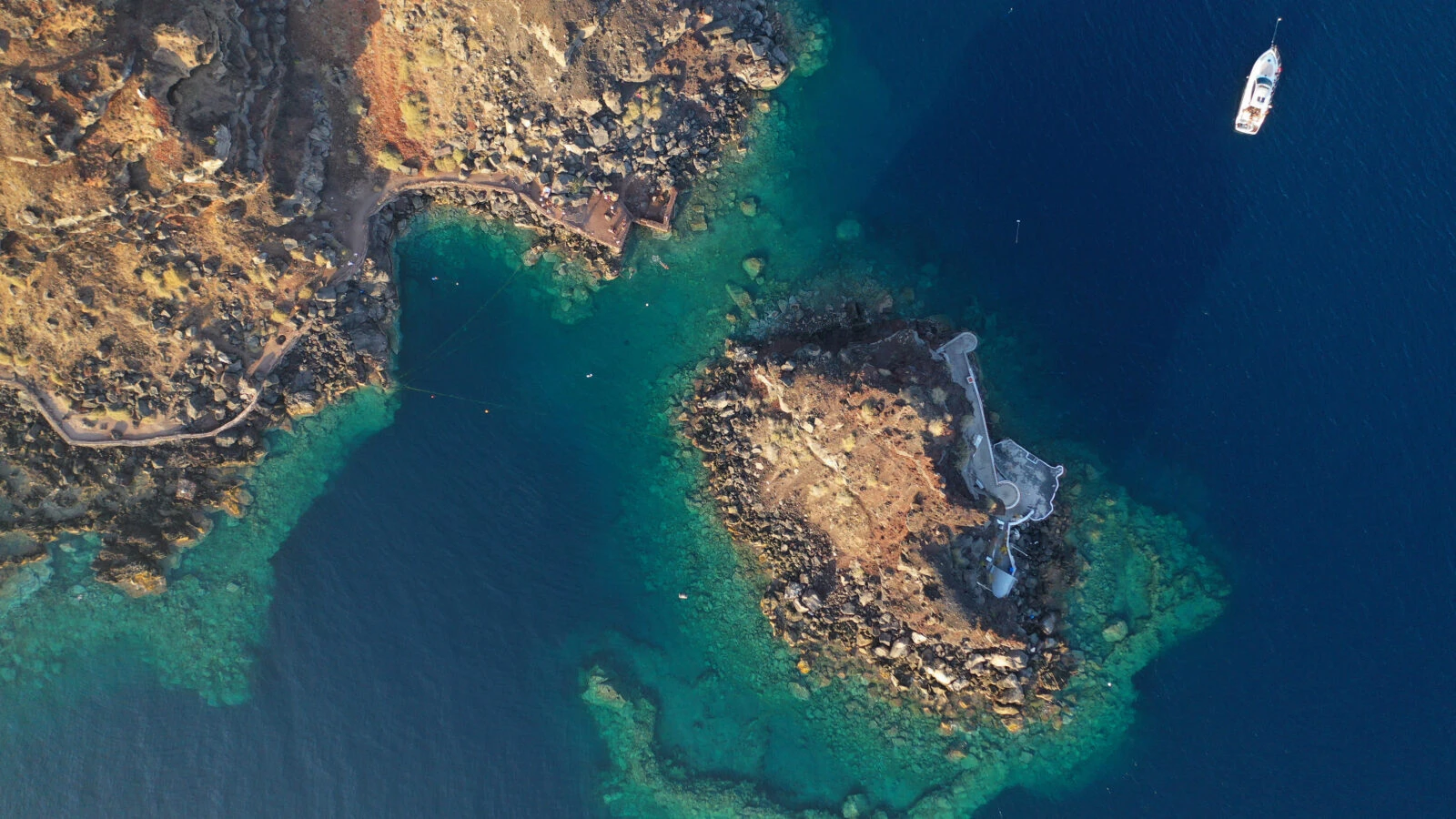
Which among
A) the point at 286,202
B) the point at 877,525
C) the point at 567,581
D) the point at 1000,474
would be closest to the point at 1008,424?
the point at 1000,474

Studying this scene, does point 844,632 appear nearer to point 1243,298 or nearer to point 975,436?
point 975,436

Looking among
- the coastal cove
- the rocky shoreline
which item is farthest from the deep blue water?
the coastal cove

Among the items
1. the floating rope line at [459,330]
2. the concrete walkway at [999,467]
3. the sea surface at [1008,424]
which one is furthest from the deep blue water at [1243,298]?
the floating rope line at [459,330]

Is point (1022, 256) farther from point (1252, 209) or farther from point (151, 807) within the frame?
point (151, 807)

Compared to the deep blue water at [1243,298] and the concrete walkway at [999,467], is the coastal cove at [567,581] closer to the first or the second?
the concrete walkway at [999,467]

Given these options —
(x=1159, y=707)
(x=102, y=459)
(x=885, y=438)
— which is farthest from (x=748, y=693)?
(x=102, y=459)
